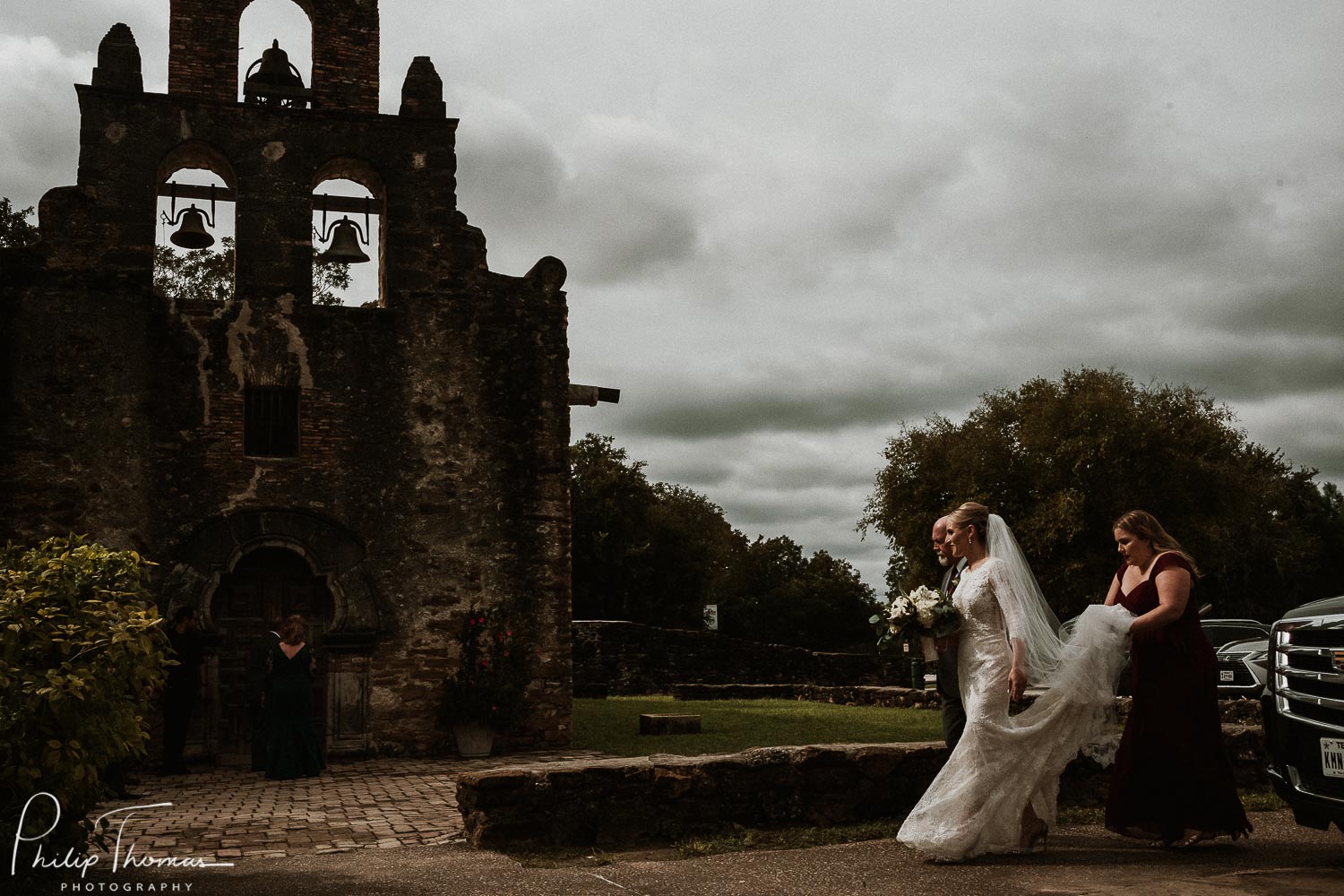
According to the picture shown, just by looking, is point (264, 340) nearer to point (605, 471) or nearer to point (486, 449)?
Answer: point (486, 449)

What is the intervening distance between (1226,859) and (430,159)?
1309 cm

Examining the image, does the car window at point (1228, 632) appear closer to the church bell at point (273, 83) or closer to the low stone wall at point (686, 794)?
the low stone wall at point (686, 794)

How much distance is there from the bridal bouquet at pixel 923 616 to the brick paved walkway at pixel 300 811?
3.36m

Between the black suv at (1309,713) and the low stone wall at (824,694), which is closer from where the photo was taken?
the black suv at (1309,713)

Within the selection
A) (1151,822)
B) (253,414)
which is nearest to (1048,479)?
(253,414)

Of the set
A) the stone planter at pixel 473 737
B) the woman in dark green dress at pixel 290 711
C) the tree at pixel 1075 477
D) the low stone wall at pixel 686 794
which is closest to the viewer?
the low stone wall at pixel 686 794

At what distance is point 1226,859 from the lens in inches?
262

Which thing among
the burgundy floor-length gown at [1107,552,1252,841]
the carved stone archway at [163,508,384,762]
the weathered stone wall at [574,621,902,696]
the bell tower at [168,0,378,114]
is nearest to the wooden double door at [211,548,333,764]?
the carved stone archway at [163,508,384,762]

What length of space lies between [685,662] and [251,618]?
15.5 meters

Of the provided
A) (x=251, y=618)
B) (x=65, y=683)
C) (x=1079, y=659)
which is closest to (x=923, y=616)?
(x=1079, y=659)

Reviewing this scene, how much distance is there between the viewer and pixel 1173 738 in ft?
22.9

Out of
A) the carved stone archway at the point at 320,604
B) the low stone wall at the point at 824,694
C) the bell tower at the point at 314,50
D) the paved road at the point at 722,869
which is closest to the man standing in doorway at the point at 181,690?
the carved stone archway at the point at 320,604

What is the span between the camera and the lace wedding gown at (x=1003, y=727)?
22.7 ft

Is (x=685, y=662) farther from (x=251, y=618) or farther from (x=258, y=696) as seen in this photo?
(x=258, y=696)
